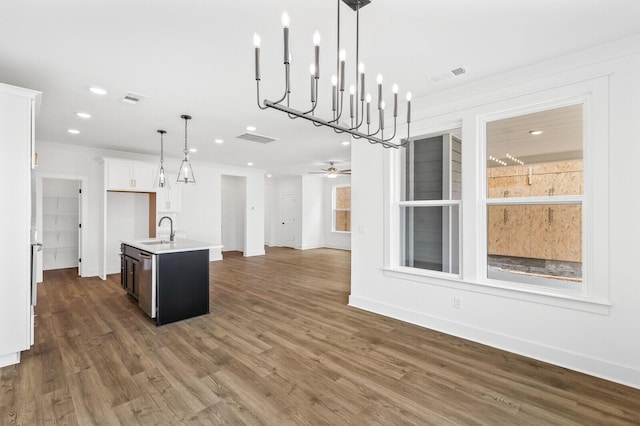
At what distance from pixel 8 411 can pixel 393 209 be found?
3847 mm

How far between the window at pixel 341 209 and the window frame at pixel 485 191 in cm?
674

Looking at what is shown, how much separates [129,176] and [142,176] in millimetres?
248

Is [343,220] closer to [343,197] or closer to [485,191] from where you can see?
[343,197]

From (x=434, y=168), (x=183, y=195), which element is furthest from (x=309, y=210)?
(x=434, y=168)

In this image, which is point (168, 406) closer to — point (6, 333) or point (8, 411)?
point (8, 411)

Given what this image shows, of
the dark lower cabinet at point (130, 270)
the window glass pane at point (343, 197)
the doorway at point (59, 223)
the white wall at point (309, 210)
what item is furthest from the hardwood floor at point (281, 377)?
the window glass pane at point (343, 197)

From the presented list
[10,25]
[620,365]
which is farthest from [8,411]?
[620,365]

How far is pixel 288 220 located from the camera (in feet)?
37.0

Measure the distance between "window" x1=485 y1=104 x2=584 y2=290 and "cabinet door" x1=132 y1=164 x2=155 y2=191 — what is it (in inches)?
251

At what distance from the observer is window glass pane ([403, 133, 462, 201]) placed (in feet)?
11.5

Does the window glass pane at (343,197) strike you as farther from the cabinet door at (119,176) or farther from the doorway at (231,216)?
the cabinet door at (119,176)

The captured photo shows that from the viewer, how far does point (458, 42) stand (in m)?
2.41

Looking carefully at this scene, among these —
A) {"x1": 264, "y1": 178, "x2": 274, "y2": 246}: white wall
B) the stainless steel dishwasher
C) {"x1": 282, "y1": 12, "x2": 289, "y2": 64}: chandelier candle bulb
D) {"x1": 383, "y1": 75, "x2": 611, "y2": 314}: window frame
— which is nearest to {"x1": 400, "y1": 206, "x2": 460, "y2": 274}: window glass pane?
{"x1": 383, "y1": 75, "x2": 611, "y2": 314}: window frame

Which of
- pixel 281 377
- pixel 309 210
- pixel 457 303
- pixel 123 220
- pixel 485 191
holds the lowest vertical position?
pixel 281 377
